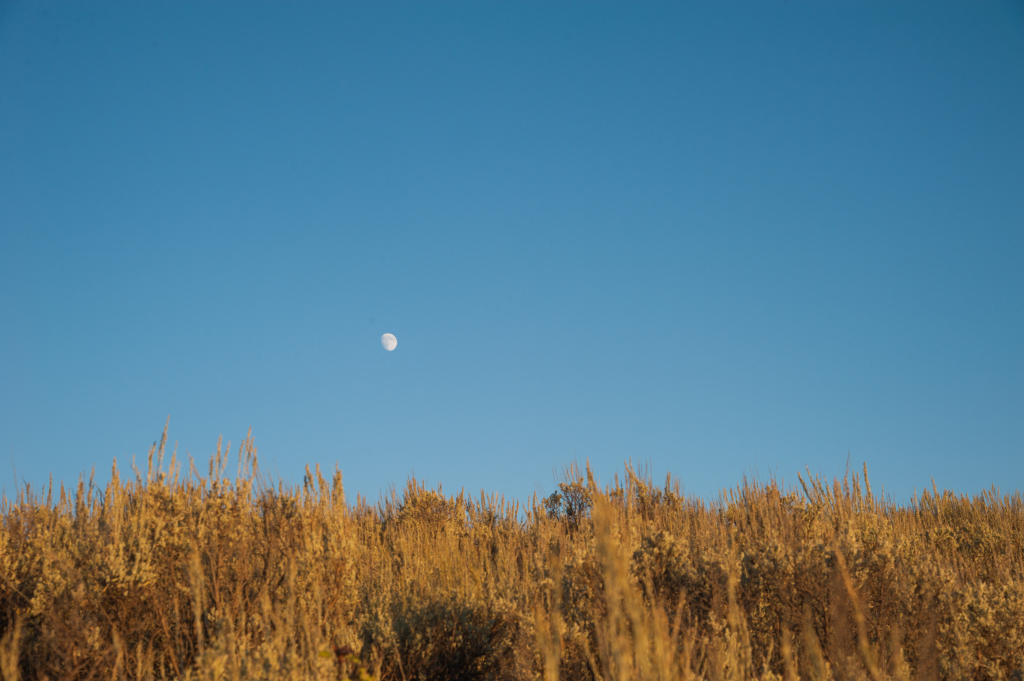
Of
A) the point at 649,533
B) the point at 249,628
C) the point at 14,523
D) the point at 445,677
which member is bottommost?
the point at 445,677

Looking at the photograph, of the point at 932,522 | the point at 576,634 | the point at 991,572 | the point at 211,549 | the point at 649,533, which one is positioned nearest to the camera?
the point at 576,634

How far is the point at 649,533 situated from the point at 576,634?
1379 mm

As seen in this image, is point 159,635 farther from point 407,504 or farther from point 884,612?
point 407,504

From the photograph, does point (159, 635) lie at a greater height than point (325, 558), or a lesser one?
lesser

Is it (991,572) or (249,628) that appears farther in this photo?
(991,572)

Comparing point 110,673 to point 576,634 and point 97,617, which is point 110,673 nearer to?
point 97,617

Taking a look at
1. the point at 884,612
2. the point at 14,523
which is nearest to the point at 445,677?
the point at 884,612

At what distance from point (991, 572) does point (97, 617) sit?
8500 mm

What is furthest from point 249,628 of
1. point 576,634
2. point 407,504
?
point 407,504

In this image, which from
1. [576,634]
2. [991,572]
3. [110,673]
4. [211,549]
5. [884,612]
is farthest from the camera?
[991,572]

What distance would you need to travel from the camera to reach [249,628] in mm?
4410

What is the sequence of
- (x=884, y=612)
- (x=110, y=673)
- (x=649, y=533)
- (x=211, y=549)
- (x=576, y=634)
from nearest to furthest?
(x=576, y=634)
(x=110, y=673)
(x=884, y=612)
(x=211, y=549)
(x=649, y=533)

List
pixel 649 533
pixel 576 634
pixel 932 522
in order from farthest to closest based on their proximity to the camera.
Result: 1. pixel 932 522
2. pixel 649 533
3. pixel 576 634

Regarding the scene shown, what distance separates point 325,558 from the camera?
489 cm
